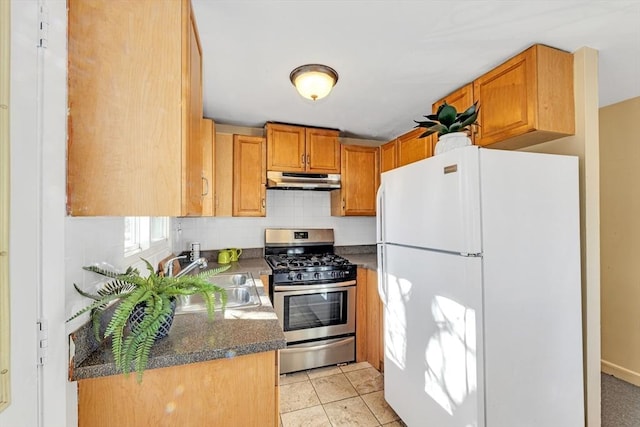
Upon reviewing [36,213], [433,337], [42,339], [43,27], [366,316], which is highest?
[43,27]

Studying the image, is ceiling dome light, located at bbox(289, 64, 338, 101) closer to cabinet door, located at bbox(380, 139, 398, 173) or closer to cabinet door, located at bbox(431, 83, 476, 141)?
cabinet door, located at bbox(431, 83, 476, 141)

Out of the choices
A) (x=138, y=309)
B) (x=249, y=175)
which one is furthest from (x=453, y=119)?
(x=249, y=175)

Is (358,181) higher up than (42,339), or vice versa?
(358,181)

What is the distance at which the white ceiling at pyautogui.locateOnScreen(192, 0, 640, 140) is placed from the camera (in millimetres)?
1331

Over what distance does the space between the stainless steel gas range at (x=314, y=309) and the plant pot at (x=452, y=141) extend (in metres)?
1.49

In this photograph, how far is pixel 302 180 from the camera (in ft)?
9.45

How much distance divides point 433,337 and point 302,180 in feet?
6.02

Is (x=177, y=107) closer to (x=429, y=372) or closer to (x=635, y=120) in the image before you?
(x=429, y=372)

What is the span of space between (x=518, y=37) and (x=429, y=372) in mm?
1865

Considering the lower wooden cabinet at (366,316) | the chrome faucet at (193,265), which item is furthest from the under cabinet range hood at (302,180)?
the chrome faucet at (193,265)

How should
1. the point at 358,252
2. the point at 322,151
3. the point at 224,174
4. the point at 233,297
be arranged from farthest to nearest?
1. the point at 358,252
2. the point at 322,151
3. the point at 224,174
4. the point at 233,297

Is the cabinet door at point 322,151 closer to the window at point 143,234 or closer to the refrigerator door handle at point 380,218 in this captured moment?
the refrigerator door handle at point 380,218

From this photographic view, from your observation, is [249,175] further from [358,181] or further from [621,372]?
[621,372]

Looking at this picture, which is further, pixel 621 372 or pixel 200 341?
pixel 621 372
